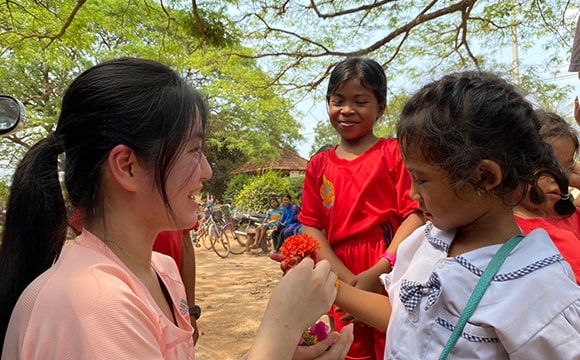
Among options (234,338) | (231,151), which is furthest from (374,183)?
(231,151)

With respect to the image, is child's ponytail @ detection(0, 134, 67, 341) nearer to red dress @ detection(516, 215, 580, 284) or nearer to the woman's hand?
the woman's hand

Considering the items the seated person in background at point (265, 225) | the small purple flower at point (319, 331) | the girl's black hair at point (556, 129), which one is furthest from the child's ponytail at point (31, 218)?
the seated person in background at point (265, 225)

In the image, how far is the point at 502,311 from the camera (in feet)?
3.00

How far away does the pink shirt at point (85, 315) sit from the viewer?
72cm

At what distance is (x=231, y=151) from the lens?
2202 centimetres

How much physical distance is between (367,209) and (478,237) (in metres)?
0.73

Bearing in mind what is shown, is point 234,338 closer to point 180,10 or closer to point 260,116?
point 180,10

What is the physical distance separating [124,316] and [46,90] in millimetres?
15548

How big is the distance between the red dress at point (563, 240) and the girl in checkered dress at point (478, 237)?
183 mm

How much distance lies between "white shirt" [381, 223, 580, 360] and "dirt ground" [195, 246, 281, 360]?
140 inches

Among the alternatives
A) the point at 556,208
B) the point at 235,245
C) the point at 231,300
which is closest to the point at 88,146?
the point at 556,208

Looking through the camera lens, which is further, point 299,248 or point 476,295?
point 299,248

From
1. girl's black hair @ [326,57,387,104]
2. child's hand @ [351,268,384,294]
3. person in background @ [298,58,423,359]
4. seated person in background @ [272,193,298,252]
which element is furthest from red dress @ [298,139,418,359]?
seated person in background @ [272,193,298,252]

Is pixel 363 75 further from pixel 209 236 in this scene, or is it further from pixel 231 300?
pixel 209 236
